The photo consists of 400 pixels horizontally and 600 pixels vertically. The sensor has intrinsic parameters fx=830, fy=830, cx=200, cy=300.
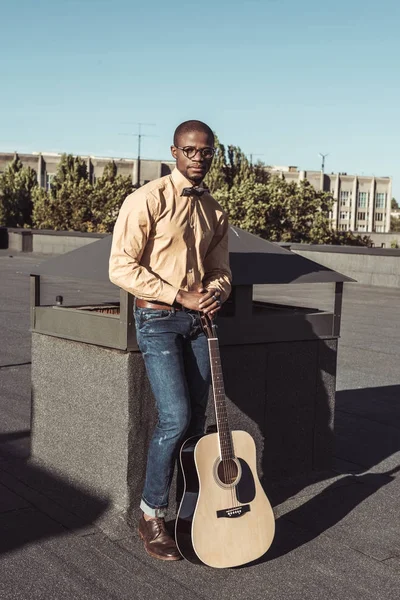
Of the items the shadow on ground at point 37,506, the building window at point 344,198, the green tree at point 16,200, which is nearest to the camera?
the shadow on ground at point 37,506

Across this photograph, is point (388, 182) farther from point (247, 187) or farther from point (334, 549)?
point (334, 549)

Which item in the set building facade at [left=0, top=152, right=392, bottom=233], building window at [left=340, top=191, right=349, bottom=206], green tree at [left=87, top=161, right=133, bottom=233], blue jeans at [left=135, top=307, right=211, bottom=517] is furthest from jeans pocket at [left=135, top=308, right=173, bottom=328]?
building window at [left=340, top=191, right=349, bottom=206]

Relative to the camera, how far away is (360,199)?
15762 centimetres

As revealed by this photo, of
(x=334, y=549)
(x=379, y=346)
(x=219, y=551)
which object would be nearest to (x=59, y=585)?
(x=219, y=551)

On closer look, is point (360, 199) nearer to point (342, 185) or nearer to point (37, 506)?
point (342, 185)

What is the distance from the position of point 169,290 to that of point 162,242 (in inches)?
10.5

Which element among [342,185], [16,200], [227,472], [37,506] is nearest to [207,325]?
[227,472]

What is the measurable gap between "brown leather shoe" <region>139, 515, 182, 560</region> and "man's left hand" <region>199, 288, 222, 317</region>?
1.09m

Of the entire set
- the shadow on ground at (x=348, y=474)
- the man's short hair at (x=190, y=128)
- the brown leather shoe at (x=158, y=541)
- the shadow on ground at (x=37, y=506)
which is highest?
the man's short hair at (x=190, y=128)

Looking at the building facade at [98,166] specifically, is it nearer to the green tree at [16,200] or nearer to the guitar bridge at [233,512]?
the green tree at [16,200]

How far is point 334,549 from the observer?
4.35 meters

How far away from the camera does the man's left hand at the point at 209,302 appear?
399 centimetres

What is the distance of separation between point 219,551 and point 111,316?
1.40 metres

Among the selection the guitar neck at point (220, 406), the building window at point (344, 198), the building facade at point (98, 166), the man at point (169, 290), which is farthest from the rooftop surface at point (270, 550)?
the building window at point (344, 198)
